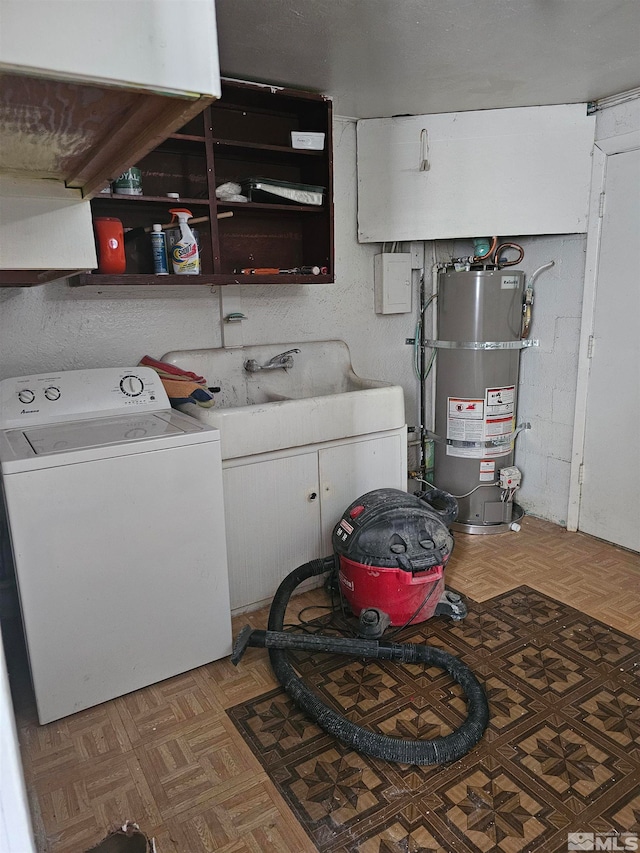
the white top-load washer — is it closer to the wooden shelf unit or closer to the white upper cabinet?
the wooden shelf unit

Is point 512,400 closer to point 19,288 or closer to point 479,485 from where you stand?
point 479,485

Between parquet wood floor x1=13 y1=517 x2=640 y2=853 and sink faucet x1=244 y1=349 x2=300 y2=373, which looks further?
sink faucet x1=244 y1=349 x2=300 y2=373

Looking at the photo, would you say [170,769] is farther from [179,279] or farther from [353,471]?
[179,279]

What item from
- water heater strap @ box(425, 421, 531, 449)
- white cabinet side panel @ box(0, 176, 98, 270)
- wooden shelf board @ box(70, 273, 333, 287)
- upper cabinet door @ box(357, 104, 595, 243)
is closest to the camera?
white cabinet side panel @ box(0, 176, 98, 270)

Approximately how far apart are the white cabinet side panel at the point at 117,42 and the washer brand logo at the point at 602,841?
1622 millimetres

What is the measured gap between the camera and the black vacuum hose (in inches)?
58.6

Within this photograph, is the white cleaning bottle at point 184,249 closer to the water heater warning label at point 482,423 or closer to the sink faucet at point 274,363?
the sink faucet at point 274,363

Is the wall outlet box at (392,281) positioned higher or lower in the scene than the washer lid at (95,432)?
higher

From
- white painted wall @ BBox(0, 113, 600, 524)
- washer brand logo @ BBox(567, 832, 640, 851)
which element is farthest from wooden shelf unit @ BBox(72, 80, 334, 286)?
washer brand logo @ BBox(567, 832, 640, 851)

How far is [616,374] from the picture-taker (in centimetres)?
268

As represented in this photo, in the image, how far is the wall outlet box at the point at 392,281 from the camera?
9.80 ft

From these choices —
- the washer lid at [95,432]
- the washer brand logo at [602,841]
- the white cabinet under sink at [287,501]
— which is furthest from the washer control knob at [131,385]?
the washer brand logo at [602,841]

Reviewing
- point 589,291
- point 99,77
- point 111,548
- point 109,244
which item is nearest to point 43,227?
point 99,77

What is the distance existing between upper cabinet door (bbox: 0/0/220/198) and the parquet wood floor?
147 centimetres
